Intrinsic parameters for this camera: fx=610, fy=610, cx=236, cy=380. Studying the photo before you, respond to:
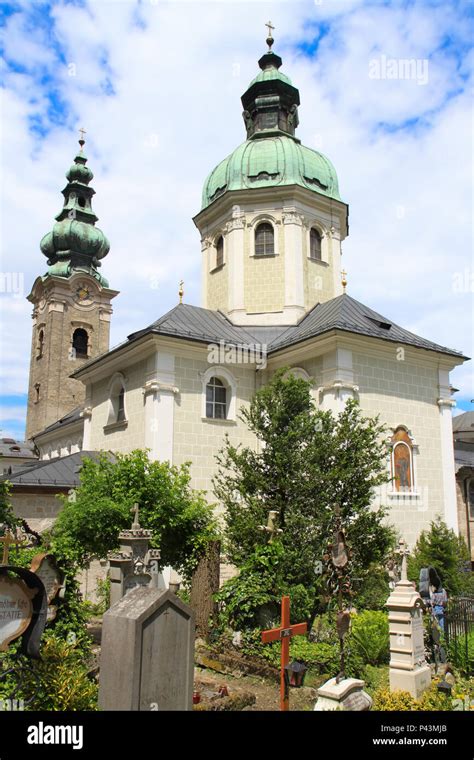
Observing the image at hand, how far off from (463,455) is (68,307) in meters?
26.4

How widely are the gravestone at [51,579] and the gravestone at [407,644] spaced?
4910 millimetres

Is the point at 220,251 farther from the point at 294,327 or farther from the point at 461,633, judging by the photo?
the point at 461,633

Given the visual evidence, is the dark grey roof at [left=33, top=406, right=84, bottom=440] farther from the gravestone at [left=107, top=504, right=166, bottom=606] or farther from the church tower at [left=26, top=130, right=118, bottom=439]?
the gravestone at [left=107, top=504, right=166, bottom=606]

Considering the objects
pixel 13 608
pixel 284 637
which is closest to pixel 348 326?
pixel 284 637

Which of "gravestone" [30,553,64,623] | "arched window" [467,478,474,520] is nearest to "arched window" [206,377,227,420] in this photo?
"gravestone" [30,553,64,623]

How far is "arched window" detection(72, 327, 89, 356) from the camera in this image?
4084cm

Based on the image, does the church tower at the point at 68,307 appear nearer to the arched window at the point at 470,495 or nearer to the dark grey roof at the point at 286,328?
the dark grey roof at the point at 286,328

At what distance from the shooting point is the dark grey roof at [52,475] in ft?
55.8

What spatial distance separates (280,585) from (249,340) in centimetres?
992

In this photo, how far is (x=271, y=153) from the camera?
22062mm

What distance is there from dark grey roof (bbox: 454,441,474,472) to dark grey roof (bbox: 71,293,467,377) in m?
7.11

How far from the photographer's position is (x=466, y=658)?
9.99m

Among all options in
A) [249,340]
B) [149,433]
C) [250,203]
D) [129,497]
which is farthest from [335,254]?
[129,497]
